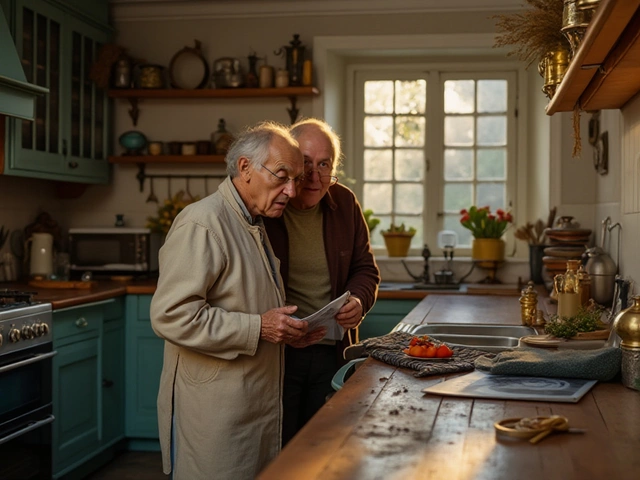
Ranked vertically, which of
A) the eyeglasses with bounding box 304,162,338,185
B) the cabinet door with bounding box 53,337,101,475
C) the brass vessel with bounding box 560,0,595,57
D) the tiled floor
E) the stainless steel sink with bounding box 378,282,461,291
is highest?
the brass vessel with bounding box 560,0,595,57

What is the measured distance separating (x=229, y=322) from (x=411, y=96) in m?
3.66

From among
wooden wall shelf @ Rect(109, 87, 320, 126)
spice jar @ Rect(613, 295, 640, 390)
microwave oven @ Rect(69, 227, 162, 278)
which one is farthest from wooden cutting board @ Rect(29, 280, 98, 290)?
spice jar @ Rect(613, 295, 640, 390)

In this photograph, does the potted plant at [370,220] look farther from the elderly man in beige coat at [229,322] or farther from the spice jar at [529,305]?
the elderly man in beige coat at [229,322]

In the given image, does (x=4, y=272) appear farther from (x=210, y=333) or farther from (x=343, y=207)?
(x=210, y=333)

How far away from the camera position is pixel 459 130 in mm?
5465

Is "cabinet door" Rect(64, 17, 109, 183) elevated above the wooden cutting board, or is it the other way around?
"cabinet door" Rect(64, 17, 109, 183)

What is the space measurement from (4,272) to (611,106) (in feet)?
10.8

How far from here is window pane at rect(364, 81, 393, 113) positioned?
551 centimetres

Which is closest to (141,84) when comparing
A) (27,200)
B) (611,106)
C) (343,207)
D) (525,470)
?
(27,200)

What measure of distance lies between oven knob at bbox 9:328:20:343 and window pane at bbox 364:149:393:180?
2774 millimetres

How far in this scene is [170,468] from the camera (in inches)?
92.0

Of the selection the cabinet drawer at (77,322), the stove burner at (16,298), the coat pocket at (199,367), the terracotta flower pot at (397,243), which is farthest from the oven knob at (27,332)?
the terracotta flower pot at (397,243)

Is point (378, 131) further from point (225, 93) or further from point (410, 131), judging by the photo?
point (225, 93)

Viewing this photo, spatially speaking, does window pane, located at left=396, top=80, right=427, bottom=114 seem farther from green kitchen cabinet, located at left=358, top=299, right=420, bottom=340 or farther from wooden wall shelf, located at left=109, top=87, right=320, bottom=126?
green kitchen cabinet, located at left=358, top=299, right=420, bottom=340
